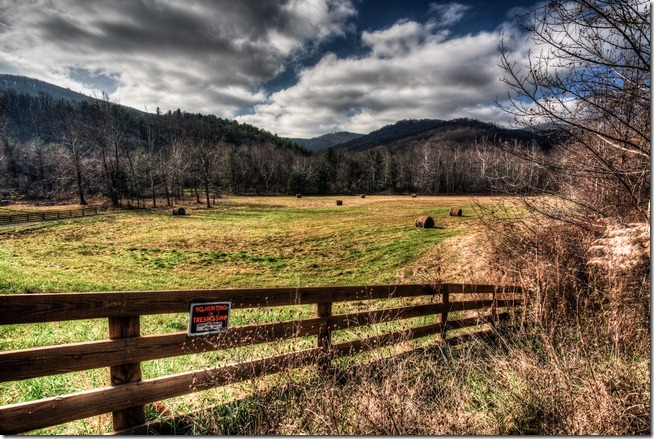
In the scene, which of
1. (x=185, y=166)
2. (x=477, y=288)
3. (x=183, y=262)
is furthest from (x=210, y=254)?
(x=185, y=166)

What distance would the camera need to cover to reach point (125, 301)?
9.19 ft

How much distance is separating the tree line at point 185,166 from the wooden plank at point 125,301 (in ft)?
18.7

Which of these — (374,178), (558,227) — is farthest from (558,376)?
(374,178)

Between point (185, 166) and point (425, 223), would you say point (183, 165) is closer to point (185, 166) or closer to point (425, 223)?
point (185, 166)

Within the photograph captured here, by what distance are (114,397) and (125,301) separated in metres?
0.78

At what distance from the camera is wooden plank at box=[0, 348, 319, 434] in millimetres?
2355

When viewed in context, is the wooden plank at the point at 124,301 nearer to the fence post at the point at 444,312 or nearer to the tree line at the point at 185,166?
the fence post at the point at 444,312

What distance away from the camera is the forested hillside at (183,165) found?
4316 cm

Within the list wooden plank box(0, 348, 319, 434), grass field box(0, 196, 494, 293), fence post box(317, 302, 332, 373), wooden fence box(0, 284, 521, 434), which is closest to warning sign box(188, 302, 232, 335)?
wooden fence box(0, 284, 521, 434)

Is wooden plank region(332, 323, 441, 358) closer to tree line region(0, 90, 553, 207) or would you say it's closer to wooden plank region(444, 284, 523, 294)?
wooden plank region(444, 284, 523, 294)

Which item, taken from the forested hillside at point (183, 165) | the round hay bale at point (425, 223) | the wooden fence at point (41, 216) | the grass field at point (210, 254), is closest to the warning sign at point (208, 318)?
the forested hillside at point (183, 165)

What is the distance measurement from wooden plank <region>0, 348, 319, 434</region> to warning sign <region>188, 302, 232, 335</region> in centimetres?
39

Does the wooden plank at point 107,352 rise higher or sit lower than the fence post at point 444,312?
higher

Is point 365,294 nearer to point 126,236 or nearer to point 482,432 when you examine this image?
point 482,432
